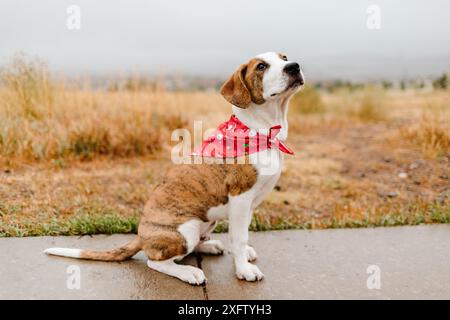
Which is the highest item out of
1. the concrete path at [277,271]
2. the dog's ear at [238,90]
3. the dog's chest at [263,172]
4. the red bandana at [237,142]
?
the dog's ear at [238,90]

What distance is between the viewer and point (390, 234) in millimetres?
4277

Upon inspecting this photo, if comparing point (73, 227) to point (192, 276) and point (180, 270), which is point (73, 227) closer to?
point (180, 270)

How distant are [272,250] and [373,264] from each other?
0.74 meters

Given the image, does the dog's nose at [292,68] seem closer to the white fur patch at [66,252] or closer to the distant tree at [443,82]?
the white fur patch at [66,252]

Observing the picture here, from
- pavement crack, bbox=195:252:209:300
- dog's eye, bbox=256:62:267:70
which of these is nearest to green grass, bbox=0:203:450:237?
pavement crack, bbox=195:252:209:300

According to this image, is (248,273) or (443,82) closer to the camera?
(248,273)

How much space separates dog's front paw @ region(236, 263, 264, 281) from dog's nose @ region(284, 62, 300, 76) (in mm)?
1263

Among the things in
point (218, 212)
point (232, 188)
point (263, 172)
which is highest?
point (263, 172)

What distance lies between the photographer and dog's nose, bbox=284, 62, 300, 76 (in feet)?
10.4

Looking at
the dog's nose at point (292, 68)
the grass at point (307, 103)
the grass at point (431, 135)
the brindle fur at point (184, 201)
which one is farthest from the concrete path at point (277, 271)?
the grass at point (307, 103)

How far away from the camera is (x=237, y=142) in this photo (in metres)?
3.33

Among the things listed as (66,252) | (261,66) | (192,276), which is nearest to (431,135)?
(261,66)

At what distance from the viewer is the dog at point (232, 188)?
10.8 ft

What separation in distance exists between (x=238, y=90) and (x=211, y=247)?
3.99ft
